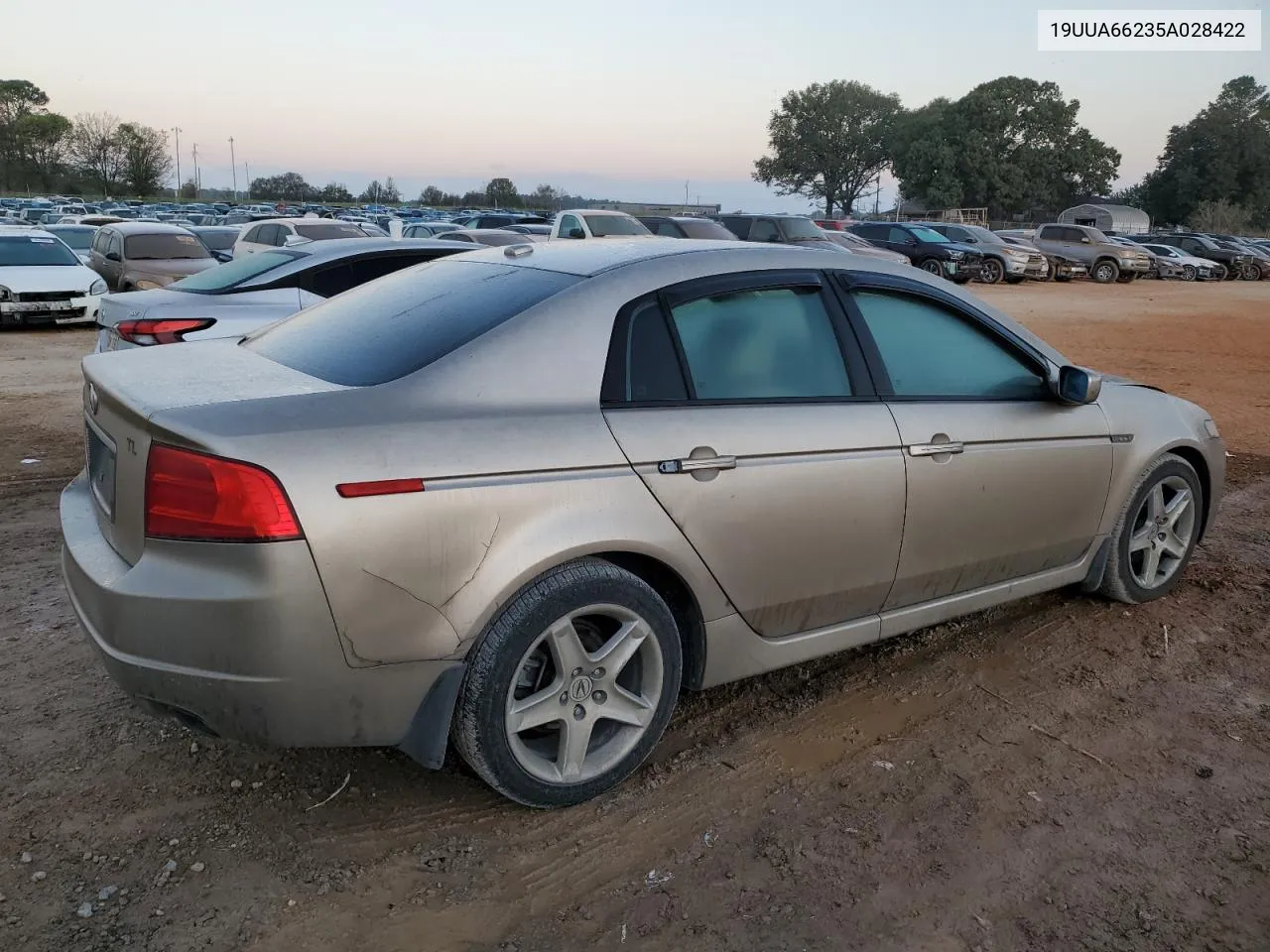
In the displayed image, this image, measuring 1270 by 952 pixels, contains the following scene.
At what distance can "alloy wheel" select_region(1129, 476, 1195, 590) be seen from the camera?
4.52m

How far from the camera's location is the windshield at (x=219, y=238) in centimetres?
2002

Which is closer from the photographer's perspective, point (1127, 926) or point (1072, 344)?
point (1127, 926)

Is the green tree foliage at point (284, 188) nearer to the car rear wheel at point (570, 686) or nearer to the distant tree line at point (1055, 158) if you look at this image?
the distant tree line at point (1055, 158)

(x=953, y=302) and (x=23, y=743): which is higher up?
(x=953, y=302)

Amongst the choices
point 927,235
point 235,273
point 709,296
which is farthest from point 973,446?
point 927,235

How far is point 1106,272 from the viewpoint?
32969 mm

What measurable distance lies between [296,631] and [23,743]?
4.69 feet

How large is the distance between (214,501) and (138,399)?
529 millimetres

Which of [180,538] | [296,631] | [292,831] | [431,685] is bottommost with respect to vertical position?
[292,831]

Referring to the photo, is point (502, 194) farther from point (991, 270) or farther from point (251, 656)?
point (251, 656)

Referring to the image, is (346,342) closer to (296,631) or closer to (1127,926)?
(296,631)

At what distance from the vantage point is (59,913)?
244 centimetres

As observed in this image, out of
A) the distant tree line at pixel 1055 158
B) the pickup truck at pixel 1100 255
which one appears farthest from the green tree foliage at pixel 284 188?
the pickup truck at pixel 1100 255

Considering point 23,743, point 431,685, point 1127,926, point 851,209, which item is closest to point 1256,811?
point 1127,926
